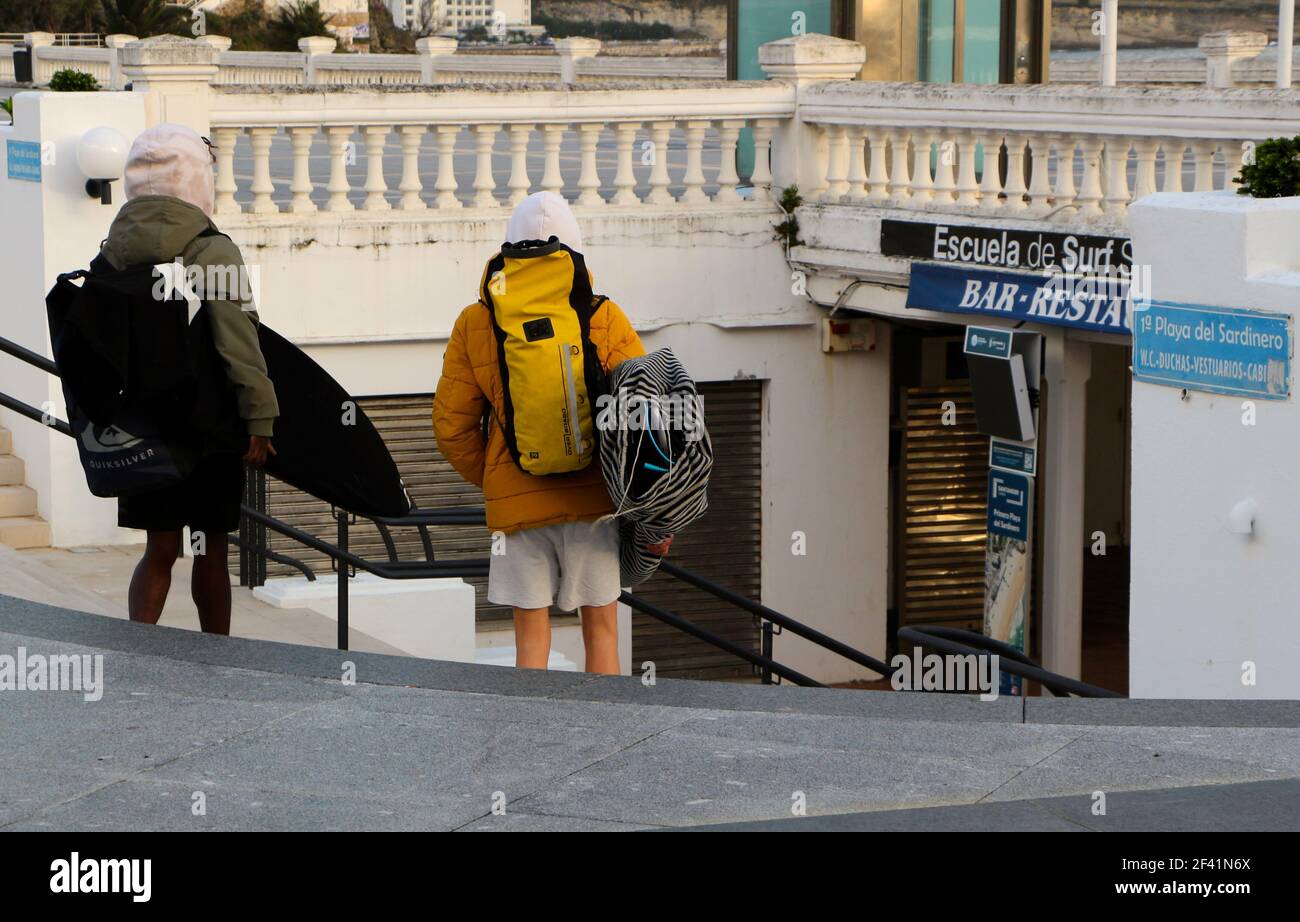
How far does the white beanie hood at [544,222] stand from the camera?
6.09m

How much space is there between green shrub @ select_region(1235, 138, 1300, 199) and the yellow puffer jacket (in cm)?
363

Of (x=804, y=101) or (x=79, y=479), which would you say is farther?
(x=804, y=101)

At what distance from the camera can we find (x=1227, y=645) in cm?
881

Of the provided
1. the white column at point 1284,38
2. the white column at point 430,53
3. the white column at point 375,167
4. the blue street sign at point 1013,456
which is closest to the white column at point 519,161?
the white column at point 375,167

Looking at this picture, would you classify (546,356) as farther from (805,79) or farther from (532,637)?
(805,79)

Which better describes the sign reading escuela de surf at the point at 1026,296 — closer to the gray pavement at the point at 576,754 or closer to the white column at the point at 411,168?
the white column at the point at 411,168

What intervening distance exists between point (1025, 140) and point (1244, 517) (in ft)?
15.1

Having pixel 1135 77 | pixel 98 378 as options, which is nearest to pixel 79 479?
pixel 98 378

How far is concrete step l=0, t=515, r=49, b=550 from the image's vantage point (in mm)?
11336

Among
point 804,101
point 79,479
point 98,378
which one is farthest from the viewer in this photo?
point 804,101

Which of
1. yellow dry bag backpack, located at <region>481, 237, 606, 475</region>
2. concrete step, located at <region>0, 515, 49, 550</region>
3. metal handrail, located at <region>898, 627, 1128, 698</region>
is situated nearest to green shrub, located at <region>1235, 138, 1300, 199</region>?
metal handrail, located at <region>898, 627, 1128, 698</region>

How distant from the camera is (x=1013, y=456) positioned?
1273cm

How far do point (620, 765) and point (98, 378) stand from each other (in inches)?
Answer: 82.1
